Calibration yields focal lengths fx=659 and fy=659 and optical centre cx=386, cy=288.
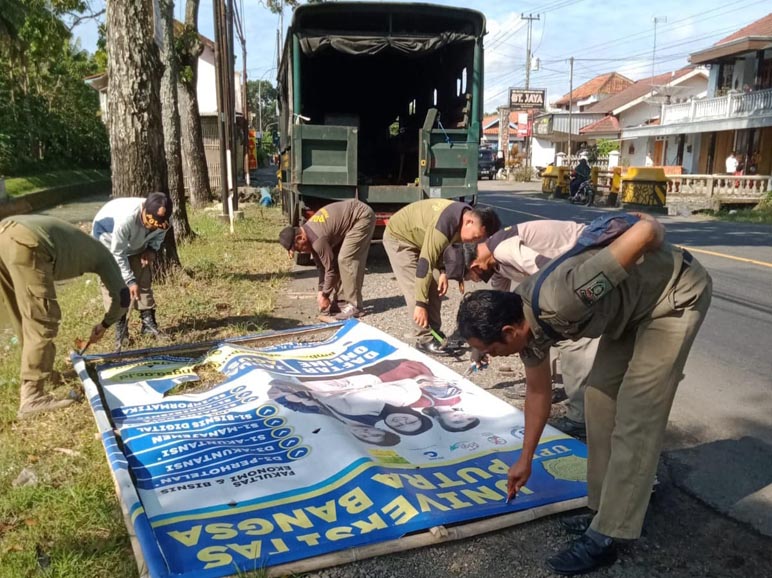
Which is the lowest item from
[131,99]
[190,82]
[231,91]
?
[131,99]

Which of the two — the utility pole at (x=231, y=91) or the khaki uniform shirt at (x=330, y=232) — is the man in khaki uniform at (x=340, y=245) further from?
the utility pole at (x=231, y=91)

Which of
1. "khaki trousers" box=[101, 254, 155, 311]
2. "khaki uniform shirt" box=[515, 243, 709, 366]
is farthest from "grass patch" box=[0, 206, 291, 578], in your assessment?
Answer: "khaki uniform shirt" box=[515, 243, 709, 366]

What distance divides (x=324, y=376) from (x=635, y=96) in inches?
1638

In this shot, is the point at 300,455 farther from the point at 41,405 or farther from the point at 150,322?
the point at 150,322

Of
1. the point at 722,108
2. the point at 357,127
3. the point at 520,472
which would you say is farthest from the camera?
the point at 722,108

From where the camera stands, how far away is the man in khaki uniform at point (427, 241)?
183 inches

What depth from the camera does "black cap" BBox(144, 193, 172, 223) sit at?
499cm

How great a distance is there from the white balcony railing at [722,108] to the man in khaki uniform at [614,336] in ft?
75.2

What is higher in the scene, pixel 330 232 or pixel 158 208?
pixel 158 208

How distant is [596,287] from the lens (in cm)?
212

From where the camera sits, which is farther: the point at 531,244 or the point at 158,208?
the point at 158,208

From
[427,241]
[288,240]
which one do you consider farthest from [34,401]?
[427,241]

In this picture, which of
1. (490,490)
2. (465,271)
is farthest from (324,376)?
(490,490)

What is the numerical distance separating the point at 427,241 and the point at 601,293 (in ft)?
9.34
